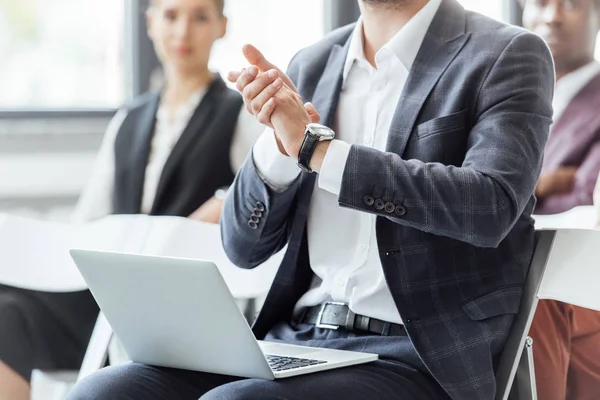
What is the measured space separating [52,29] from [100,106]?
9.8 inches

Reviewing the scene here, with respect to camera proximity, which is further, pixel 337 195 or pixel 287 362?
pixel 337 195

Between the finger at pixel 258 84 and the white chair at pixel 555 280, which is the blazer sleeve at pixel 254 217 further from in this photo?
the white chair at pixel 555 280

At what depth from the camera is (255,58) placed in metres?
1.65

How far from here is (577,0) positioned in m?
2.11

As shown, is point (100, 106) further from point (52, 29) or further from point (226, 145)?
point (226, 145)

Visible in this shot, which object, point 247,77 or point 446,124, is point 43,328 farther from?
point 446,124

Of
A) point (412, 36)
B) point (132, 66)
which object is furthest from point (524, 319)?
point (132, 66)

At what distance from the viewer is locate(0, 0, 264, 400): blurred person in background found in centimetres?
239

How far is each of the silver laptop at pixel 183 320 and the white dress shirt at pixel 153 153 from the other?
2.99ft

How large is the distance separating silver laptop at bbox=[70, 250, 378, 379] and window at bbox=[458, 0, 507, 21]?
3.86ft

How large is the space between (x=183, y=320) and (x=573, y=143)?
107 centimetres

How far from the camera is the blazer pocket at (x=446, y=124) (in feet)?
5.24

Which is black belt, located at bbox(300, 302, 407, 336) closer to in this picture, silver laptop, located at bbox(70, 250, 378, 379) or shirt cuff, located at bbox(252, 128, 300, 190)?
silver laptop, located at bbox(70, 250, 378, 379)

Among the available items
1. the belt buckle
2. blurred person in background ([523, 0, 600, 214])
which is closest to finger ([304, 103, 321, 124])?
the belt buckle
